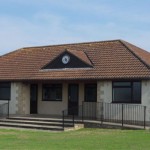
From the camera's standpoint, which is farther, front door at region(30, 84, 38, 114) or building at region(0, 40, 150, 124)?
front door at region(30, 84, 38, 114)

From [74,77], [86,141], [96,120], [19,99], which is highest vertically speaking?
[74,77]

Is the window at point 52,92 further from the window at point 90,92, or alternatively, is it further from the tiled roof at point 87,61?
the window at point 90,92

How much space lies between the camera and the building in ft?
86.1

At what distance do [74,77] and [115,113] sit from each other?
143 inches

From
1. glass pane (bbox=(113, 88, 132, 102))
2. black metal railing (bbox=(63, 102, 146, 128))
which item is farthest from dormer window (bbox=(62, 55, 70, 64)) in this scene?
glass pane (bbox=(113, 88, 132, 102))

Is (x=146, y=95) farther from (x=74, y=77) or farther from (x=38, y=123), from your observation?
(x=38, y=123)

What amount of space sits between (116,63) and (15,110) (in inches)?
312

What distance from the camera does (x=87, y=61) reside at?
29094 millimetres

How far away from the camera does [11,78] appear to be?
30.7 meters

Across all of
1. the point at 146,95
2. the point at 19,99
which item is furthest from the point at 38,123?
the point at 146,95

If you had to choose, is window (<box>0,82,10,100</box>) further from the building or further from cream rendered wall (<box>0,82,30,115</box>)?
cream rendered wall (<box>0,82,30,115</box>)

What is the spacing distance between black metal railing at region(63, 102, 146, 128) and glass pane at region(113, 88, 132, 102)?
490 millimetres

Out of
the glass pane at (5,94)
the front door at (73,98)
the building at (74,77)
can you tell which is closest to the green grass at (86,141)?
the building at (74,77)

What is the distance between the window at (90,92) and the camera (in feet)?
93.5
